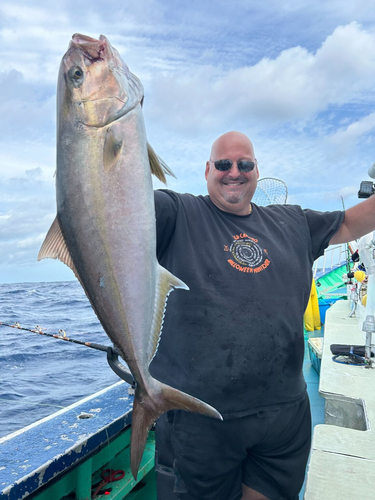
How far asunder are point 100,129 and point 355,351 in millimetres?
4254

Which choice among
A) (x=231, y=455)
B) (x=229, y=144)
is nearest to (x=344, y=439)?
(x=231, y=455)

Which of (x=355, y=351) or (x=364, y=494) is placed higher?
(x=355, y=351)

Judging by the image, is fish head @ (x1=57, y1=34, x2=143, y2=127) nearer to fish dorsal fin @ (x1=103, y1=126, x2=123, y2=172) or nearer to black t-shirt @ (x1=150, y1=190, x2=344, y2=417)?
fish dorsal fin @ (x1=103, y1=126, x2=123, y2=172)

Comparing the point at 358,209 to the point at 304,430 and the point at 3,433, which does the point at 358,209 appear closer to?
the point at 304,430

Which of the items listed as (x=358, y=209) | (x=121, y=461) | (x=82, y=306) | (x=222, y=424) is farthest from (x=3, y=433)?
(x=82, y=306)

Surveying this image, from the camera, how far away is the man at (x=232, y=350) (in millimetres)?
2080

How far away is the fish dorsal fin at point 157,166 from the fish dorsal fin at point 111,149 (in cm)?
15

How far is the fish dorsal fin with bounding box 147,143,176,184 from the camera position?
5.56ft

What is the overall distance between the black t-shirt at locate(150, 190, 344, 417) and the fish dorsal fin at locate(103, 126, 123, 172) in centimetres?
62

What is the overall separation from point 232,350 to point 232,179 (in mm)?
981

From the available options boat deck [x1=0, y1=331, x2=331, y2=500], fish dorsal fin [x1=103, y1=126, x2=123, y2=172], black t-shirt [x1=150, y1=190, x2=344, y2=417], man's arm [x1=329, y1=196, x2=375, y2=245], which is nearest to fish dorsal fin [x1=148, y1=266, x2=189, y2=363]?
black t-shirt [x1=150, y1=190, x2=344, y2=417]

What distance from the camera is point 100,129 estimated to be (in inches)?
62.4

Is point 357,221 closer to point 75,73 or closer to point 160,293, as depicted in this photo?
point 160,293

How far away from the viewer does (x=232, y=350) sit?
2100 millimetres
